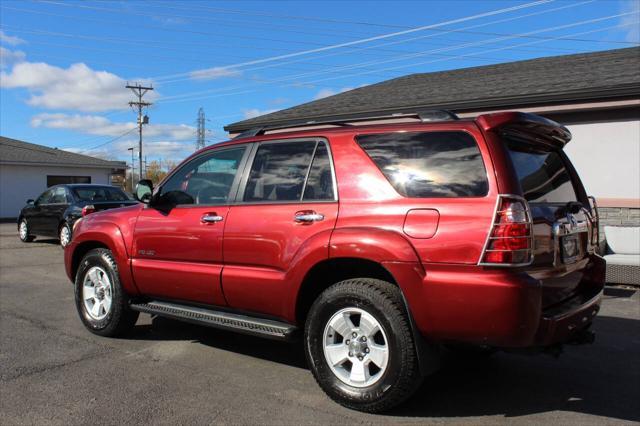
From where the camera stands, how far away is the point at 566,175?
4.31 m

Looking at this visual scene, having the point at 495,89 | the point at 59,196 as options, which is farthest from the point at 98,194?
the point at 495,89

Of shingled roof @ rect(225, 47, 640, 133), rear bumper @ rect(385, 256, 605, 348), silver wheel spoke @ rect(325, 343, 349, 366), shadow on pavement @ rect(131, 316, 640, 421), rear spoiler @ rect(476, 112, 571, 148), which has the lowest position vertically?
shadow on pavement @ rect(131, 316, 640, 421)

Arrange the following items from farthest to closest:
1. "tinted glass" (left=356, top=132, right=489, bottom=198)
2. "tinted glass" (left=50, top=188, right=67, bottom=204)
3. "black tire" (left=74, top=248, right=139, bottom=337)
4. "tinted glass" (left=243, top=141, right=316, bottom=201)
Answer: "tinted glass" (left=50, top=188, right=67, bottom=204), "black tire" (left=74, top=248, right=139, bottom=337), "tinted glass" (left=243, top=141, right=316, bottom=201), "tinted glass" (left=356, top=132, right=489, bottom=198)

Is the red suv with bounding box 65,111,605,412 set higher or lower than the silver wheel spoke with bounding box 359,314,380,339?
higher

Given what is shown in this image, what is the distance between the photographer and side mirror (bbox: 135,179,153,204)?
5141mm

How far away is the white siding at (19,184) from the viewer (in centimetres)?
2695

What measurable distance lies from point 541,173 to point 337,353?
1.92 metres

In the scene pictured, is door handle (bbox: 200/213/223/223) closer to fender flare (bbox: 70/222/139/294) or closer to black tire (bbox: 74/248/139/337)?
fender flare (bbox: 70/222/139/294)

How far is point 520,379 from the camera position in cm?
432

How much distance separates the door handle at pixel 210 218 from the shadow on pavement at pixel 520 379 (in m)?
1.33

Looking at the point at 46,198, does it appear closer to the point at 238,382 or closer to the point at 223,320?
the point at 223,320

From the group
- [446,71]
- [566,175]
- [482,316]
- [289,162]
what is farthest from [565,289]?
[446,71]

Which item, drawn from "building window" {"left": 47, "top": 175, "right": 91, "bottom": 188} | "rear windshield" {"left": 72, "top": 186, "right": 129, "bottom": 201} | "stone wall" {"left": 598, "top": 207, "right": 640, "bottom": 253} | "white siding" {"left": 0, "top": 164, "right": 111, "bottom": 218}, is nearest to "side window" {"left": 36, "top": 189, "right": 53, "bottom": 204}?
"rear windshield" {"left": 72, "top": 186, "right": 129, "bottom": 201}

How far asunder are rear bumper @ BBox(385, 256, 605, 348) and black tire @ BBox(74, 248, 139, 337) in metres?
3.04
